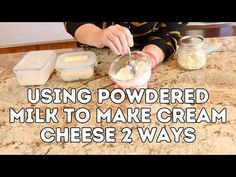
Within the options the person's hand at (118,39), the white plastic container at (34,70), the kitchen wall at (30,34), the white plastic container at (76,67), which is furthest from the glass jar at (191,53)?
the kitchen wall at (30,34)

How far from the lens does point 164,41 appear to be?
1.14 metres

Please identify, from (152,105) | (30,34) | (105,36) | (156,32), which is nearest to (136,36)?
(156,32)

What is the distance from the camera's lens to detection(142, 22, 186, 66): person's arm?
3.60 ft

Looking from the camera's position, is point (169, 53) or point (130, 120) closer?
point (130, 120)

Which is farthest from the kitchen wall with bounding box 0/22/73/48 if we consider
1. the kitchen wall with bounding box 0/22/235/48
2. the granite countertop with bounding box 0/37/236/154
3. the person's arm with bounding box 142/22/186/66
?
the person's arm with bounding box 142/22/186/66

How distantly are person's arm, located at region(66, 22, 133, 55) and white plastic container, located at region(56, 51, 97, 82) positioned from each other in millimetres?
72

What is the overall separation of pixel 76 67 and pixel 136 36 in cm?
34

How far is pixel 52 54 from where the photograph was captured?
1135 millimetres

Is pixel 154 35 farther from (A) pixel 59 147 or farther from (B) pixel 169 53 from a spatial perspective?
(A) pixel 59 147

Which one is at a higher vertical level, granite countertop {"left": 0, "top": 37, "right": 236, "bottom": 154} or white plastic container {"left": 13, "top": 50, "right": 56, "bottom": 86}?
white plastic container {"left": 13, "top": 50, "right": 56, "bottom": 86}

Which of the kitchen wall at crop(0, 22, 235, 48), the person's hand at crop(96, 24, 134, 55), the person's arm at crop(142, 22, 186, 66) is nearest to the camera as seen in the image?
the person's hand at crop(96, 24, 134, 55)

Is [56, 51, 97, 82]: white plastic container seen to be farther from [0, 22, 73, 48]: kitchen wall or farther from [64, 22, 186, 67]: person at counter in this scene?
[0, 22, 73, 48]: kitchen wall
